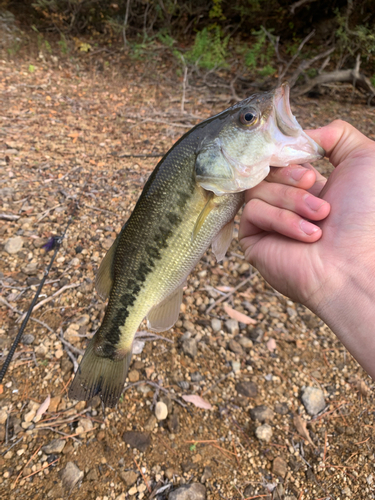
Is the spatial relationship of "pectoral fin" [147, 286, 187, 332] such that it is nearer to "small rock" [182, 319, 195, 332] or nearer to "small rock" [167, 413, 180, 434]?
"small rock" [167, 413, 180, 434]

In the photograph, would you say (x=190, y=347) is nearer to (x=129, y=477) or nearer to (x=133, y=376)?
(x=133, y=376)

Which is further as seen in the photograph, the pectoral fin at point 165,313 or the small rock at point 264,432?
the small rock at point 264,432

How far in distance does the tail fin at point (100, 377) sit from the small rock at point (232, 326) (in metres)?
1.32

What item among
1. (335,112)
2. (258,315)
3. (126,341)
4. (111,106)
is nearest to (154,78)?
(111,106)

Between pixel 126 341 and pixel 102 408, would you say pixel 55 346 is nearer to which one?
pixel 102 408

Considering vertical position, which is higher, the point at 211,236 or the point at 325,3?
the point at 325,3

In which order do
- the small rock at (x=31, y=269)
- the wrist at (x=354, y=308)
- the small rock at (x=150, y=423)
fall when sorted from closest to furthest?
the wrist at (x=354, y=308) → the small rock at (x=150, y=423) → the small rock at (x=31, y=269)

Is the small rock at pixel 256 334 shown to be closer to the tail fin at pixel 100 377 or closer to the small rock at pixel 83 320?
the tail fin at pixel 100 377

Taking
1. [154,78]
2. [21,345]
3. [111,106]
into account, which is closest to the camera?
[21,345]

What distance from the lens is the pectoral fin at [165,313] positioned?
7.73 ft

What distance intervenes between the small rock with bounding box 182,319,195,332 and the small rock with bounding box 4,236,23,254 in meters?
1.98

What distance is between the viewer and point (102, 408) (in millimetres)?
2568

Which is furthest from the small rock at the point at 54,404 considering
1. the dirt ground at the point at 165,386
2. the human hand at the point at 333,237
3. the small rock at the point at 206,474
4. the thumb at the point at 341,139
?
the thumb at the point at 341,139

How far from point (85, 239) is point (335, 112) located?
23.5ft
